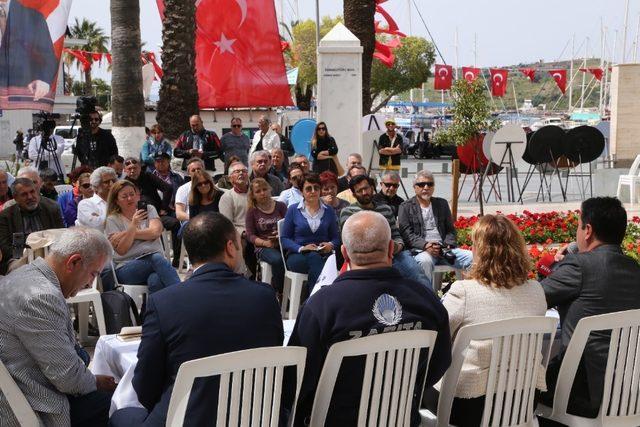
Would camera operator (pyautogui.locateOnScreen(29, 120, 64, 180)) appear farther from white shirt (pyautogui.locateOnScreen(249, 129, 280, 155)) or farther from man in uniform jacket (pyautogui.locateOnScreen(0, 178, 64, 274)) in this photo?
man in uniform jacket (pyautogui.locateOnScreen(0, 178, 64, 274))

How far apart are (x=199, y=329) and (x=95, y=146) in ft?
29.3

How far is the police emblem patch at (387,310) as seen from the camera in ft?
11.7

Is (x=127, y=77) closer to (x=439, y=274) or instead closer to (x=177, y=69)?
(x=177, y=69)

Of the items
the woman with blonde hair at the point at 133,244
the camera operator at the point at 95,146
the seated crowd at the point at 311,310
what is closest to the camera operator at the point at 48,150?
the camera operator at the point at 95,146

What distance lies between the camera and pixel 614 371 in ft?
13.2

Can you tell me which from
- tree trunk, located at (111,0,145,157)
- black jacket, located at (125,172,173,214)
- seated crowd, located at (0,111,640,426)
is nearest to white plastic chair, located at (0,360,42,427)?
seated crowd, located at (0,111,640,426)

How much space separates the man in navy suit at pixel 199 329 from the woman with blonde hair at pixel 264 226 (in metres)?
4.43

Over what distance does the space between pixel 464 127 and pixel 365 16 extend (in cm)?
536

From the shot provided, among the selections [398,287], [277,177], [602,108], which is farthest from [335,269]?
[602,108]

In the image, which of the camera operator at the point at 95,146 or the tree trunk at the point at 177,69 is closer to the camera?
the camera operator at the point at 95,146

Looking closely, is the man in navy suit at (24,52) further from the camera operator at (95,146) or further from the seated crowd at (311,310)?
the seated crowd at (311,310)

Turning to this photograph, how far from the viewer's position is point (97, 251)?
382 centimetres

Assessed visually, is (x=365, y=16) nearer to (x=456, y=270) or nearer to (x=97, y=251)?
(x=456, y=270)

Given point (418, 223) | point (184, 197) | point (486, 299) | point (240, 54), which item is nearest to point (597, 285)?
point (486, 299)
